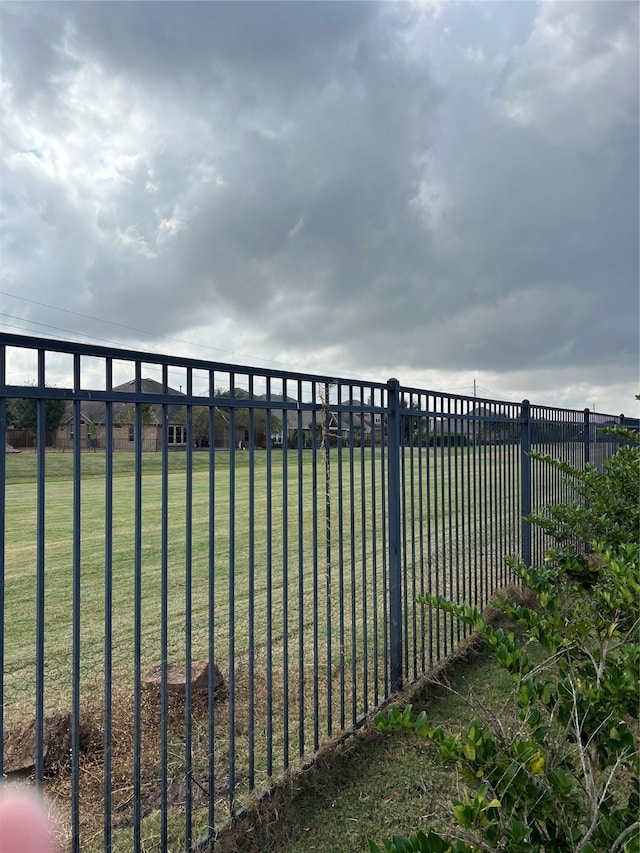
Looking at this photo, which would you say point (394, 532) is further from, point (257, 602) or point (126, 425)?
point (257, 602)

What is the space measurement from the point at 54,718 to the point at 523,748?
2.64 metres

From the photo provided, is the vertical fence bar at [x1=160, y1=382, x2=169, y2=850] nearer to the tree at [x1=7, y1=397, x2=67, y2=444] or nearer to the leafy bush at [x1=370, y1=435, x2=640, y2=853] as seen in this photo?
the tree at [x1=7, y1=397, x2=67, y2=444]

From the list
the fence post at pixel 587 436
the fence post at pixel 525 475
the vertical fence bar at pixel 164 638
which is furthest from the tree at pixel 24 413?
the fence post at pixel 587 436

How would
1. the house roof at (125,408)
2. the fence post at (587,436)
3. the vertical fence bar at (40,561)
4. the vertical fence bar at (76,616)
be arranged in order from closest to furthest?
the vertical fence bar at (40,561), the vertical fence bar at (76,616), the house roof at (125,408), the fence post at (587,436)

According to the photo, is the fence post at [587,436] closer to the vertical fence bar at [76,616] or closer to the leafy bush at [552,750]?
the leafy bush at [552,750]

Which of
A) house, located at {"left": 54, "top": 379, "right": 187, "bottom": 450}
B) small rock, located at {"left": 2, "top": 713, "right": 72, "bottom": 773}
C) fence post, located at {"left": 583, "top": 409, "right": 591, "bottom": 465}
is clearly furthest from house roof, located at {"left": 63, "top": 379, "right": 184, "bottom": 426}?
fence post, located at {"left": 583, "top": 409, "right": 591, "bottom": 465}

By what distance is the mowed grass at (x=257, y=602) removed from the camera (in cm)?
248

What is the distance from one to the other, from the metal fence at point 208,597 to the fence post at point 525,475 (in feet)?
0.11

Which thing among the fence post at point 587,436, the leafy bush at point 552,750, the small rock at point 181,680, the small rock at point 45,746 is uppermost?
the fence post at point 587,436

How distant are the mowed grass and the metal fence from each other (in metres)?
0.02

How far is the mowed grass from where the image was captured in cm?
248

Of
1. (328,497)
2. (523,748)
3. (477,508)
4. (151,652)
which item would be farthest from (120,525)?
(523,748)

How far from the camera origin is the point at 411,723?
1.60 m

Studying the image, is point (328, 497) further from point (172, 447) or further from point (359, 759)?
point (359, 759)
